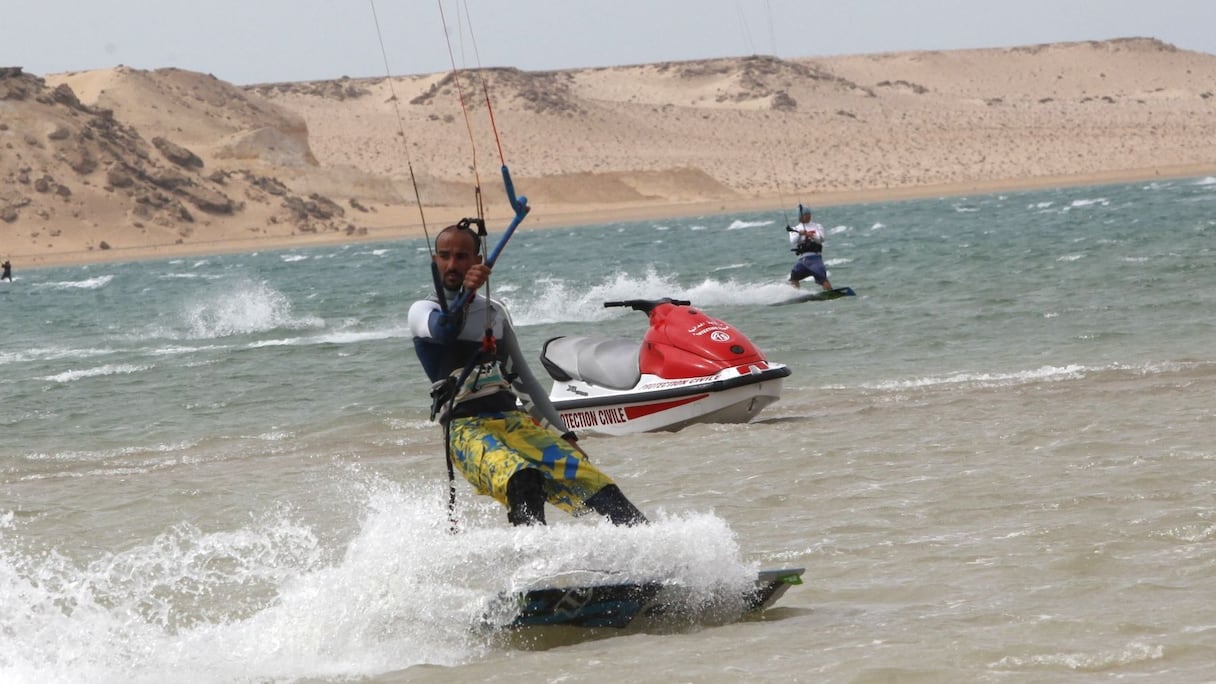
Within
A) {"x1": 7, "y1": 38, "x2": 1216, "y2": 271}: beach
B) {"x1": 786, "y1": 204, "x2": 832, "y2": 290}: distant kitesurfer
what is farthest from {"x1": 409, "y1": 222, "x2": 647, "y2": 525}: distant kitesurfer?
{"x1": 7, "y1": 38, "x2": 1216, "y2": 271}: beach

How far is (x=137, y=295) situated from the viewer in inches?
1495

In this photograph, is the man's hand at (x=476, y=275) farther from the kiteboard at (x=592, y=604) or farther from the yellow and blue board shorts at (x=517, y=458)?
the kiteboard at (x=592, y=604)

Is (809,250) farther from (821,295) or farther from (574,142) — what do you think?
(574,142)

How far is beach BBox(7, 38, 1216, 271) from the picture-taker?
72.8 meters

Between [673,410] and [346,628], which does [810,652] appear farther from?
[673,410]

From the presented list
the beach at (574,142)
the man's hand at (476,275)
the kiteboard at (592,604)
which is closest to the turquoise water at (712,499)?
the kiteboard at (592,604)

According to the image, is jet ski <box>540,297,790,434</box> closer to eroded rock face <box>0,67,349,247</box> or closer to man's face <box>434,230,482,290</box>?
man's face <box>434,230,482,290</box>

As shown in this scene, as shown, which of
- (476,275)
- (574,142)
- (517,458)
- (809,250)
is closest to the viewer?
(476,275)

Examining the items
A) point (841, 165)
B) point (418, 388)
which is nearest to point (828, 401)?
point (418, 388)

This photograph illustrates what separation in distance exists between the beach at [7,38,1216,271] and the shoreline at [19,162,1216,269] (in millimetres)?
277

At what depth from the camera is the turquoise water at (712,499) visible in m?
5.64

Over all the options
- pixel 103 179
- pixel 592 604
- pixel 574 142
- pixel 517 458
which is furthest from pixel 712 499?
pixel 574 142

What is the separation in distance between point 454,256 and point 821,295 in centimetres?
1639

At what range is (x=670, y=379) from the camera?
37.1 ft
